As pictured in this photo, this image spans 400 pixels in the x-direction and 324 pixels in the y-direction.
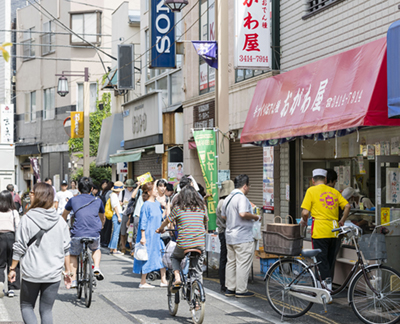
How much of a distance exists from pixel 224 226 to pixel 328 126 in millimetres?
2405

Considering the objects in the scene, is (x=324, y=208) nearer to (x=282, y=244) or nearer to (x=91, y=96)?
(x=282, y=244)

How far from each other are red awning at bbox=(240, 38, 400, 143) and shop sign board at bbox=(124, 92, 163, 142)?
28.2 ft

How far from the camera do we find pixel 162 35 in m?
20.9

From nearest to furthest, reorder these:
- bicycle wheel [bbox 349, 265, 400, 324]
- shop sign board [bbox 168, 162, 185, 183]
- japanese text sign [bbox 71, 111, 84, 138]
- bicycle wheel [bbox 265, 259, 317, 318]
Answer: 1. bicycle wheel [bbox 349, 265, 400, 324]
2. bicycle wheel [bbox 265, 259, 317, 318]
3. shop sign board [bbox 168, 162, 185, 183]
4. japanese text sign [bbox 71, 111, 84, 138]

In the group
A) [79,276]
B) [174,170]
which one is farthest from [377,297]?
[174,170]

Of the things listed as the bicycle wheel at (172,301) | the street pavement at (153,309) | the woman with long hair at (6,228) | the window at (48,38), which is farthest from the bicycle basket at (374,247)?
the window at (48,38)

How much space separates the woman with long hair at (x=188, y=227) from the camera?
805cm

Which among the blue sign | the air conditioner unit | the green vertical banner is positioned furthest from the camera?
the air conditioner unit

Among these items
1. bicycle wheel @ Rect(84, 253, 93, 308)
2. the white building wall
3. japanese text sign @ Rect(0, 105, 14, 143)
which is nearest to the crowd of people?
bicycle wheel @ Rect(84, 253, 93, 308)

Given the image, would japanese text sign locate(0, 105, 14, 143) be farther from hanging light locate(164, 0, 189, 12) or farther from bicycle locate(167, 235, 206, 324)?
bicycle locate(167, 235, 206, 324)

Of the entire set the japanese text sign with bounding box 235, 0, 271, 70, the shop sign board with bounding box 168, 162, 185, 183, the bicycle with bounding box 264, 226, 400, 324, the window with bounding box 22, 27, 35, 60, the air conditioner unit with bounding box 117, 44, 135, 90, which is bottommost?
the bicycle with bounding box 264, 226, 400, 324

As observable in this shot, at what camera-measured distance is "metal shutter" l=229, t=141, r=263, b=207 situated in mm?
15688

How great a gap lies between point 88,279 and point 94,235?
2.67 ft

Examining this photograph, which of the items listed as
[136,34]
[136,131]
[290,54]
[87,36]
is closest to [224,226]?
[290,54]
